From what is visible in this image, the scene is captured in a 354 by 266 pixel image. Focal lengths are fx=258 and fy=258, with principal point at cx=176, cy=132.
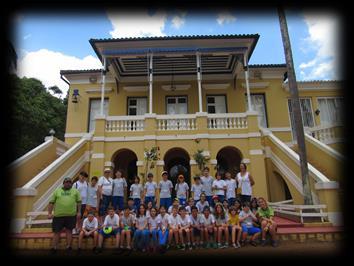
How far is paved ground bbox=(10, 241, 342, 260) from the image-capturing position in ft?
19.3

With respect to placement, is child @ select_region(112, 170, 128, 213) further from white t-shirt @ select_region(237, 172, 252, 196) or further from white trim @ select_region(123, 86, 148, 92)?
white trim @ select_region(123, 86, 148, 92)

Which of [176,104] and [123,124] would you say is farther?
[176,104]

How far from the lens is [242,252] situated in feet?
20.0

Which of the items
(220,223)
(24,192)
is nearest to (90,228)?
(24,192)

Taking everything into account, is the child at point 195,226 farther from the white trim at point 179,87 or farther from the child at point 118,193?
the white trim at point 179,87

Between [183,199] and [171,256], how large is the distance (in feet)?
8.79

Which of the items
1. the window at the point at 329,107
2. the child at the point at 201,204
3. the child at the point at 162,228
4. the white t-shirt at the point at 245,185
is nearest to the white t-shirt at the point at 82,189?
the child at the point at 162,228

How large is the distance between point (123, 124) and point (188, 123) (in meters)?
3.14

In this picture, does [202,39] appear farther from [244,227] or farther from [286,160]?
[244,227]

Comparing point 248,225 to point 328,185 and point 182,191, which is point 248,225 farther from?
point 328,185

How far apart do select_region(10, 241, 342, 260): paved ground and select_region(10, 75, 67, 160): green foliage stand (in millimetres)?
13239

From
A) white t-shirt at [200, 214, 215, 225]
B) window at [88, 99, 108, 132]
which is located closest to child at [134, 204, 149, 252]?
white t-shirt at [200, 214, 215, 225]

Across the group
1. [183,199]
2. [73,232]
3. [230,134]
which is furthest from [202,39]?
[73,232]

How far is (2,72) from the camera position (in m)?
3.39
